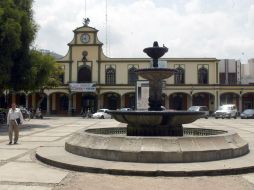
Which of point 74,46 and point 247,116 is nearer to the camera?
point 247,116

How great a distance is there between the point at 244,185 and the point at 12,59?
19477mm

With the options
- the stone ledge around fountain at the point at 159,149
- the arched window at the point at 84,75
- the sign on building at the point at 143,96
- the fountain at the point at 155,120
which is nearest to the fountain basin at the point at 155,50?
the fountain at the point at 155,120

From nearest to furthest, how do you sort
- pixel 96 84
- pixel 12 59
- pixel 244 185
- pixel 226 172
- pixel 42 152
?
pixel 244 185
pixel 226 172
pixel 42 152
pixel 12 59
pixel 96 84

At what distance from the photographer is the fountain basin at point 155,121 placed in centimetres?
1162

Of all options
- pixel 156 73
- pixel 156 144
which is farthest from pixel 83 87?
pixel 156 144

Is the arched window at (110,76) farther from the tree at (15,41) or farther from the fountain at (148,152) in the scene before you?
the fountain at (148,152)

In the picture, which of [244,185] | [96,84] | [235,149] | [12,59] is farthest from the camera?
[96,84]

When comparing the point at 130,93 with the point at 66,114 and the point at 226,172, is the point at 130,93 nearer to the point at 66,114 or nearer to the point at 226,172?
the point at 66,114

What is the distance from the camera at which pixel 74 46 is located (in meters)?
52.4

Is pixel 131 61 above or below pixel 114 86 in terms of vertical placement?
above

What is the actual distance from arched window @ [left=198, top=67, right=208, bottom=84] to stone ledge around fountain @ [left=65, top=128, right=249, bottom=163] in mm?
42717

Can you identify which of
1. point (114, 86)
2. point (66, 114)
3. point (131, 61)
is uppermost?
point (131, 61)

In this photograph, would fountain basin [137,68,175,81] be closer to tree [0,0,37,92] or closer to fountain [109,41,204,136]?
fountain [109,41,204,136]

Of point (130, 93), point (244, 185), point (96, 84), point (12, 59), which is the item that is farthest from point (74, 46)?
point (244, 185)
